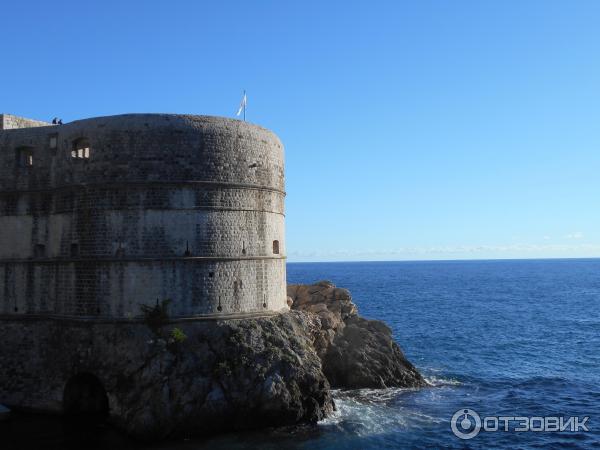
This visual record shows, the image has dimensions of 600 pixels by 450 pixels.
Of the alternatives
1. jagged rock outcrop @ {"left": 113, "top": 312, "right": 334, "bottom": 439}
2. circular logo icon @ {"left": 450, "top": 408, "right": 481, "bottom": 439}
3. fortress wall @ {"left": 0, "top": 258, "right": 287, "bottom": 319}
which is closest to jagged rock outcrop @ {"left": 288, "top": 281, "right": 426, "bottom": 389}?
circular logo icon @ {"left": 450, "top": 408, "right": 481, "bottom": 439}

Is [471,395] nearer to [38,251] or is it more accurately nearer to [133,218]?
[133,218]

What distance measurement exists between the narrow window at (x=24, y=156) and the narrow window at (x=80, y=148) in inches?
76.5

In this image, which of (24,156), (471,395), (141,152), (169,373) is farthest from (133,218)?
(471,395)

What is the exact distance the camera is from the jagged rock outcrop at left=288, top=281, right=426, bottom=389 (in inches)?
1115

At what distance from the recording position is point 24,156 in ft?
83.1

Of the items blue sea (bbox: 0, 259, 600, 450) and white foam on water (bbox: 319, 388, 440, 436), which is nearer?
blue sea (bbox: 0, 259, 600, 450)

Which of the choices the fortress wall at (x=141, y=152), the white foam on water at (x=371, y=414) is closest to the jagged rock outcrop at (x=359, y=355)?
the white foam on water at (x=371, y=414)

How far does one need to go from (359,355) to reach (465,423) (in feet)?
23.3

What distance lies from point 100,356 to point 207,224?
6794 mm

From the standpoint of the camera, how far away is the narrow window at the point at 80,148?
78.9 ft

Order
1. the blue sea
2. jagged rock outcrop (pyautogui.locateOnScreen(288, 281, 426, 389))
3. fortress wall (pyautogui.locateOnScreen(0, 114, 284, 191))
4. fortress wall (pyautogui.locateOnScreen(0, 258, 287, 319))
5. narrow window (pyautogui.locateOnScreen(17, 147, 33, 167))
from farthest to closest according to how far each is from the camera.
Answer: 1. jagged rock outcrop (pyautogui.locateOnScreen(288, 281, 426, 389))
2. narrow window (pyautogui.locateOnScreen(17, 147, 33, 167))
3. fortress wall (pyautogui.locateOnScreen(0, 114, 284, 191))
4. fortress wall (pyautogui.locateOnScreen(0, 258, 287, 319))
5. the blue sea

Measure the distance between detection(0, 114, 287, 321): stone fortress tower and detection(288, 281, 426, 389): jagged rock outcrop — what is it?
5.41 meters

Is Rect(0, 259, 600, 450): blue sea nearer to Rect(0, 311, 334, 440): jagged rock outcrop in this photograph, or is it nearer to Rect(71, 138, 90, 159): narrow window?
Rect(0, 311, 334, 440): jagged rock outcrop

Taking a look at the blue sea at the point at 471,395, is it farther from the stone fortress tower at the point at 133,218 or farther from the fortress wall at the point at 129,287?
the stone fortress tower at the point at 133,218
